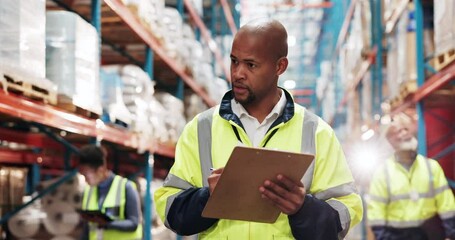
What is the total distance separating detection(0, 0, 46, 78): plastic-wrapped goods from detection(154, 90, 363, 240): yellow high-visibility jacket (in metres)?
1.91

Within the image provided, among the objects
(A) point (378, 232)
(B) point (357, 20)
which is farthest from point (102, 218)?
(B) point (357, 20)

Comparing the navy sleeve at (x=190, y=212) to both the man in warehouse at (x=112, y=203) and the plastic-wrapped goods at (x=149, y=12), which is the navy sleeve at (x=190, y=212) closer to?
the man in warehouse at (x=112, y=203)

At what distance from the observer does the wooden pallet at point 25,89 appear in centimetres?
395

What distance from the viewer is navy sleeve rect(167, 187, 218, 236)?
2.28 metres

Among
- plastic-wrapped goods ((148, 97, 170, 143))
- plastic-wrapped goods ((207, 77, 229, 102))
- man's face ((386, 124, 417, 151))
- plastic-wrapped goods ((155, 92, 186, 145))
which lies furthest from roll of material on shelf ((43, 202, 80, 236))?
plastic-wrapped goods ((207, 77, 229, 102))

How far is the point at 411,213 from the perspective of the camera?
6172mm

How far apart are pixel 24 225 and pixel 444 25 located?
14.3ft

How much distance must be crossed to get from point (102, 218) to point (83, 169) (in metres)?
0.46

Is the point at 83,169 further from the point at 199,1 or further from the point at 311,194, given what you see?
the point at 199,1

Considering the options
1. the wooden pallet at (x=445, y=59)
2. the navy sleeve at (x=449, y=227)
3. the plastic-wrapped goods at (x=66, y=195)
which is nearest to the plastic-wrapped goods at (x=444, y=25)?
the wooden pallet at (x=445, y=59)

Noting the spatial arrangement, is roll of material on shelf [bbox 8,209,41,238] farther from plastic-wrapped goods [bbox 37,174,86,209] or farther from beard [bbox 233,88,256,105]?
beard [bbox 233,88,256,105]

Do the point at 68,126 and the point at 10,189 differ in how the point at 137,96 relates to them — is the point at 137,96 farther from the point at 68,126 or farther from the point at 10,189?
the point at 68,126

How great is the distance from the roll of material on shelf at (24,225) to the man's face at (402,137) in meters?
Answer: 3.42

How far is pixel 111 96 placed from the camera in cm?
678
